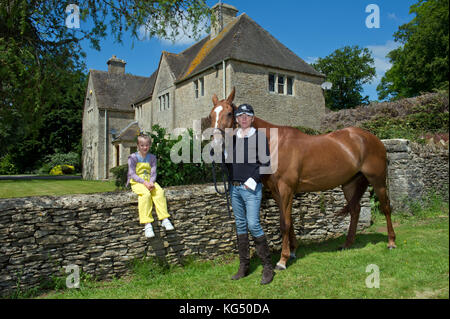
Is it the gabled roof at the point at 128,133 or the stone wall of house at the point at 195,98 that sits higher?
the stone wall of house at the point at 195,98

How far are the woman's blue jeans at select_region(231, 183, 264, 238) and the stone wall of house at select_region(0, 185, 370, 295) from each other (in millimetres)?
1236

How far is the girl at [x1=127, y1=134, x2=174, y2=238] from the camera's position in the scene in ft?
15.1

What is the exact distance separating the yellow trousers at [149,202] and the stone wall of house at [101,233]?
276 millimetres

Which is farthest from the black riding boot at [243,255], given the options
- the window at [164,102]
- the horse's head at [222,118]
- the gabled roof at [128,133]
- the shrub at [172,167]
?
the gabled roof at [128,133]

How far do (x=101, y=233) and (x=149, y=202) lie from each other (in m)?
0.86

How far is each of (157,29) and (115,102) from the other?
1047 inches

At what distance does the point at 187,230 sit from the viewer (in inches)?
204

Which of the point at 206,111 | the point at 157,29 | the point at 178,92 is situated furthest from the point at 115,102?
the point at 157,29

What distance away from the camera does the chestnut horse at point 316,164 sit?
4453mm

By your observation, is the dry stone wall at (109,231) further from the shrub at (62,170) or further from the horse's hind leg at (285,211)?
the shrub at (62,170)

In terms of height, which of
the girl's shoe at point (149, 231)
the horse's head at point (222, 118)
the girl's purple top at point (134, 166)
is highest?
the horse's head at point (222, 118)

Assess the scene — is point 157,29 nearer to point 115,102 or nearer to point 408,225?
point 408,225
